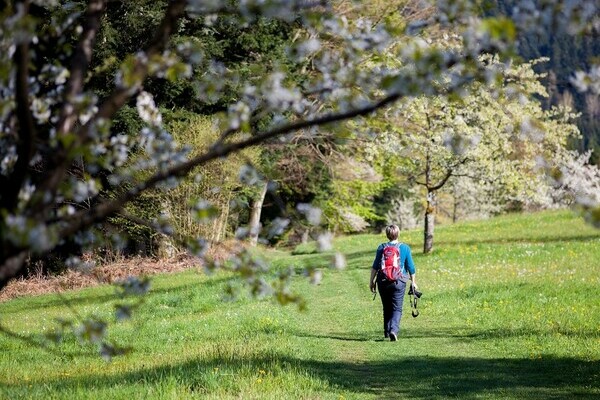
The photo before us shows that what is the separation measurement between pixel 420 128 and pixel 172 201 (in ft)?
32.5

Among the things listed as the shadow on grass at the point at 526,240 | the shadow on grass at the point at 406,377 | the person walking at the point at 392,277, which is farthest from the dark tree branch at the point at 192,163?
the shadow on grass at the point at 526,240

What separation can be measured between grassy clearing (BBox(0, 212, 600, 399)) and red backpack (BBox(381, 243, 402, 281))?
1.15 meters

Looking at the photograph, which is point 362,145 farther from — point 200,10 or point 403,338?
point 200,10

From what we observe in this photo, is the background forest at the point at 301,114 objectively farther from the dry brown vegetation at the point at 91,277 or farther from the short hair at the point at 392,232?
the short hair at the point at 392,232

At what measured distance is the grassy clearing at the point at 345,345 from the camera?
8.76 meters

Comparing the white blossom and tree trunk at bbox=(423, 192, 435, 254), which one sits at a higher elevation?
the white blossom

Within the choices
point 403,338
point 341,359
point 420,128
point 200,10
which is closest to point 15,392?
point 341,359

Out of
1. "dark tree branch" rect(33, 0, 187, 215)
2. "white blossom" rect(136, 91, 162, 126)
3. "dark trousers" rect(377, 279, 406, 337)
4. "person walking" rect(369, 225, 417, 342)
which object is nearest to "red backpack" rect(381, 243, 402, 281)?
"person walking" rect(369, 225, 417, 342)

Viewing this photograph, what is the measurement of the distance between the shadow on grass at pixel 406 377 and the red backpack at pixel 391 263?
2.08 meters

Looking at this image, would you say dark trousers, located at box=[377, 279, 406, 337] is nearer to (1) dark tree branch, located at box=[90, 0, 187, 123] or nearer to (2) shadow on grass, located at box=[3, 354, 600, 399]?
(2) shadow on grass, located at box=[3, 354, 600, 399]

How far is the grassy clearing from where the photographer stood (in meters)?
8.76

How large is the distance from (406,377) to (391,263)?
319cm

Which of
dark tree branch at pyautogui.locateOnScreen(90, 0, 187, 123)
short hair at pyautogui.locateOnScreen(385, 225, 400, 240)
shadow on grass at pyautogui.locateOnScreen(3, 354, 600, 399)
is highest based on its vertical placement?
dark tree branch at pyautogui.locateOnScreen(90, 0, 187, 123)

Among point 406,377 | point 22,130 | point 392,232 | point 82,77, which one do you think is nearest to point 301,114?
point 82,77
